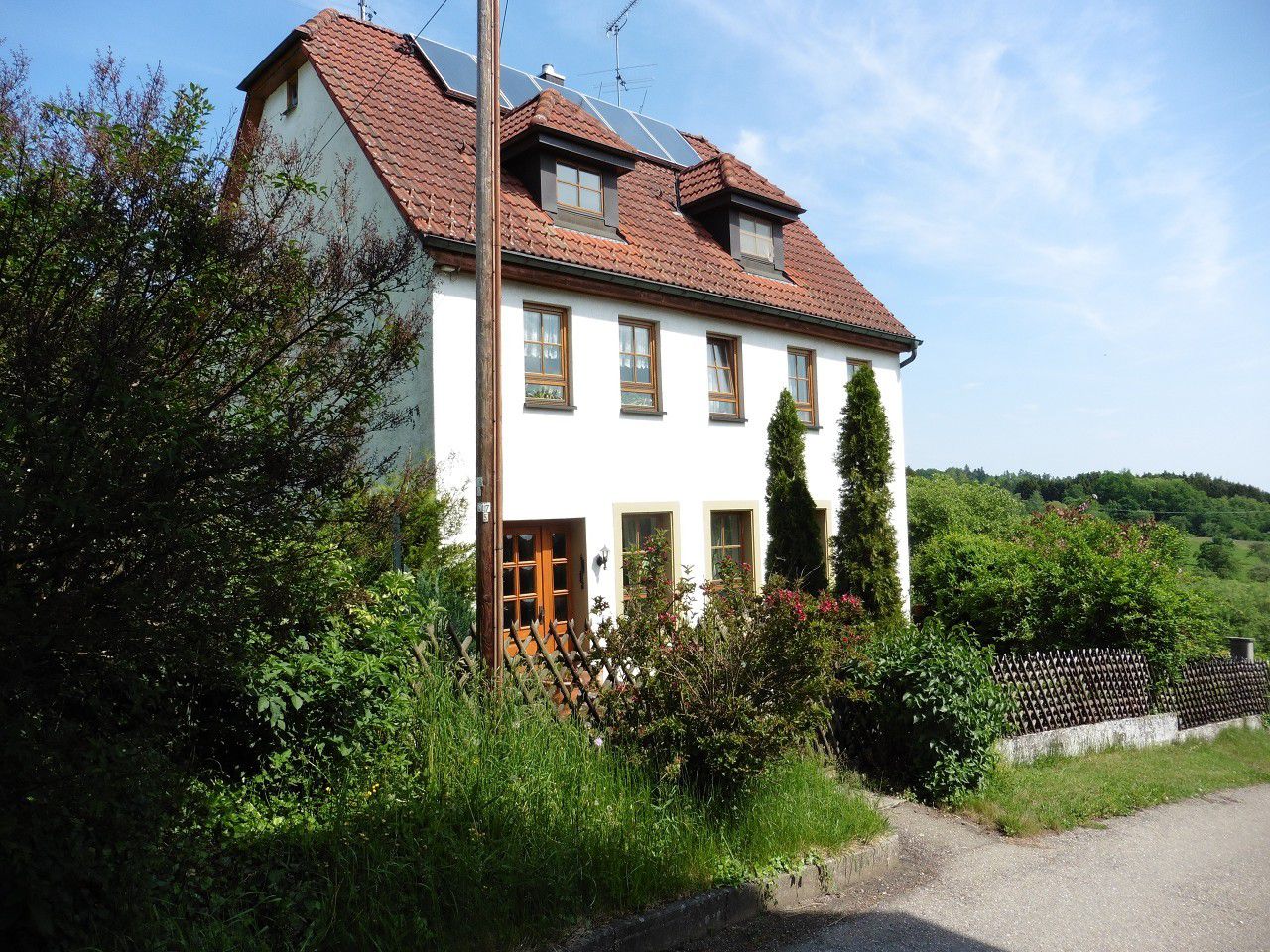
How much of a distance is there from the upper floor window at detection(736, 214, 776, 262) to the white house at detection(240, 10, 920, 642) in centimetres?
4

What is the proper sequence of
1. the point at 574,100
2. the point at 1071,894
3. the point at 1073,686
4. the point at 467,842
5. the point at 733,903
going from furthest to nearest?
the point at 574,100 → the point at 1073,686 → the point at 1071,894 → the point at 733,903 → the point at 467,842

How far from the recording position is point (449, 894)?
14.0ft

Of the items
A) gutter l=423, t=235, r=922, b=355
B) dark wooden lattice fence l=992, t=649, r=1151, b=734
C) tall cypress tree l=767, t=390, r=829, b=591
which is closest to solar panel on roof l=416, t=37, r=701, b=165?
gutter l=423, t=235, r=922, b=355

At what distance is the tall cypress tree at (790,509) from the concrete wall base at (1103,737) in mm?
3798

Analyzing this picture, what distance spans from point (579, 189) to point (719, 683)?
29.1 ft

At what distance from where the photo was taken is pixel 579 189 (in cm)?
1277

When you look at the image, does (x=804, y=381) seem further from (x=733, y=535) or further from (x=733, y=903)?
(x=733, y=903)

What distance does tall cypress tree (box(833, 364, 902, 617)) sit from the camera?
1252 cm

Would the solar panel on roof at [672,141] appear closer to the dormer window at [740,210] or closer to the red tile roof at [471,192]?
the red tile roof at [471,192]

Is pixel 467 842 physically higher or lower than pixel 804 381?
lower

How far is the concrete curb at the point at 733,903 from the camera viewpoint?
14.8 feet

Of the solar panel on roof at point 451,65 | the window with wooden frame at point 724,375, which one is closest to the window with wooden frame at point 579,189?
the solar panel on roof at point 451,65

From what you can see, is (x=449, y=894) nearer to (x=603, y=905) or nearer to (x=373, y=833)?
(x=373, y=833)

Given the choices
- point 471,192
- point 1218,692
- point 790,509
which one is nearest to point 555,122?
point 471,192
